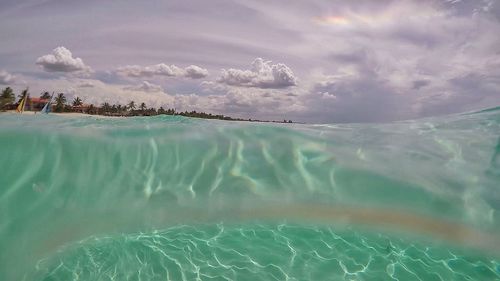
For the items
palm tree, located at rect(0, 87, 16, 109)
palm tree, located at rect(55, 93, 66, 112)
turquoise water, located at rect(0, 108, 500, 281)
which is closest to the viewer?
turquoise water, located at rect(0, 108, 500, 281)

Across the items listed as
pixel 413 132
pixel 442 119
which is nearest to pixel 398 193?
pixel 413 132

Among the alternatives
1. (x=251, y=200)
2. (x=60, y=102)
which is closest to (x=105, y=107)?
(x=60, y=102)

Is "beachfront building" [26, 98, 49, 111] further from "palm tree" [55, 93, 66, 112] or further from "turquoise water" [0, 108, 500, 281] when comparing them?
"turquoise water" [0, 108, 500, 281]

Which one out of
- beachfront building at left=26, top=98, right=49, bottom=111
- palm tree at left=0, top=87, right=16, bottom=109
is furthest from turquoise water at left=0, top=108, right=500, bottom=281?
beachfront building at left=26, top=98, right=49, bottom=111

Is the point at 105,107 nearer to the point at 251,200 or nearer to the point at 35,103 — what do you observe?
the point at 35,103

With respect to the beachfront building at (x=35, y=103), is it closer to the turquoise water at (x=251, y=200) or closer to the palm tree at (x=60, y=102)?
the palm tree at (x=60, y=102)

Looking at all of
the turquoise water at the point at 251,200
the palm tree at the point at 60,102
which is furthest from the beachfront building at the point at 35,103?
the turquoise water at the point at 251,200

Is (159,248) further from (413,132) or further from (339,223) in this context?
(413,132)

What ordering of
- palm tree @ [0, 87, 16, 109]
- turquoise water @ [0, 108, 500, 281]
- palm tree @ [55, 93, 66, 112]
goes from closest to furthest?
turquoise water @ [0, 108, 500, 281], palm tree @ [0, 87, 16, 109], palm tree @ [55, 93, 66, 112]
